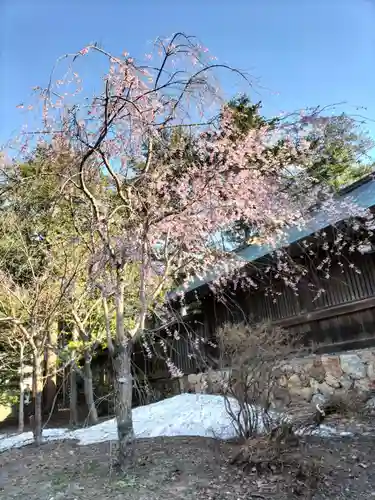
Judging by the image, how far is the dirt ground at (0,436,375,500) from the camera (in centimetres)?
337

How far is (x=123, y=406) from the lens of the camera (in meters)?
3.88

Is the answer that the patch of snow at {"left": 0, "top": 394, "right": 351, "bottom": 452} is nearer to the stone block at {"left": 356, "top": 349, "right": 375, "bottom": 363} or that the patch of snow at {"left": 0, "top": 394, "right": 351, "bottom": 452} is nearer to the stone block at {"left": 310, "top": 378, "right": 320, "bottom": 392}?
the stone block at {"left": 356, "top": 349, "right": 375, "bottom": 363}

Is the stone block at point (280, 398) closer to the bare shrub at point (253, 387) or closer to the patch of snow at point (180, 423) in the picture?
the bare shrub at point (253, 387)

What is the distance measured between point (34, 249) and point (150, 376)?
5438 millimetres

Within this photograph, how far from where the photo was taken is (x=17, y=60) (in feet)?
12.8

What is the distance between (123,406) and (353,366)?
13.8 ft

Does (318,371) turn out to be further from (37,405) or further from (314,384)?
(37,405)

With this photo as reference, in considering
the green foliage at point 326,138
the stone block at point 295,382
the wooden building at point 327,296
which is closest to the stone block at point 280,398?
the wooden building at point 327,296

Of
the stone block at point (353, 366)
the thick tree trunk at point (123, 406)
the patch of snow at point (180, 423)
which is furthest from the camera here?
the stone block at point (353, 366)

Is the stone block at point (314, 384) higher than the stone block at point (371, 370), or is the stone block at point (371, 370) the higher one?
the stone block at point (371, 370)

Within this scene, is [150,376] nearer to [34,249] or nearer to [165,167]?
[34,249]

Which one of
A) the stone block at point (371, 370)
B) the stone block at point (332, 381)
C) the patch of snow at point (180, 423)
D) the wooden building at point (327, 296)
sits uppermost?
the wooden building at point (327, 296)

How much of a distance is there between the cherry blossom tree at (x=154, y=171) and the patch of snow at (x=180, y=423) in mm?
1670

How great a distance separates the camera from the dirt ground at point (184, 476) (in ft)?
11.1
